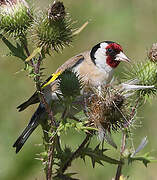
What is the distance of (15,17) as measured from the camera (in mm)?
3748

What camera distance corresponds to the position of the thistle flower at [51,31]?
12.2ft

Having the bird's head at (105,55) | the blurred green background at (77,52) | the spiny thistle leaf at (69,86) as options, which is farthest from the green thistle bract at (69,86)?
the blurred green background at (77,52)

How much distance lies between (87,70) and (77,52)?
111 inches

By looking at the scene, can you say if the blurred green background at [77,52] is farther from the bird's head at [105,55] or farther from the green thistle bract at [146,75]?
the green thistle bract at [146,75]

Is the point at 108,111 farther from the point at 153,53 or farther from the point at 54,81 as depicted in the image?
the point at 54,81

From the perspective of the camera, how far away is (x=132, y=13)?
312 inches

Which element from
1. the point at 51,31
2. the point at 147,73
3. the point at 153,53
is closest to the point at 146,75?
the point at 147,73

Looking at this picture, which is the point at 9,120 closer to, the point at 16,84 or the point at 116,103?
the point at 16,84

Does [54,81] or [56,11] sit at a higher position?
[56,11]

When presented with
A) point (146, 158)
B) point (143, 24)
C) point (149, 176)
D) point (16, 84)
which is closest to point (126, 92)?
point (146, 158)

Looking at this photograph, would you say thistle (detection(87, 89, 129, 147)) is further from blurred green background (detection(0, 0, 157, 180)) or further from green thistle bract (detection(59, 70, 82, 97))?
blurred green background (detection(0, 0, 157, 180))

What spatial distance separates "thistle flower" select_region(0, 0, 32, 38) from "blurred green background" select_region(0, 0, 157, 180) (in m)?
1.05

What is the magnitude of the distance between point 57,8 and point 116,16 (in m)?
4.66

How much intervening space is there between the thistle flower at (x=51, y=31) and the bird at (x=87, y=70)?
1.93 ft
